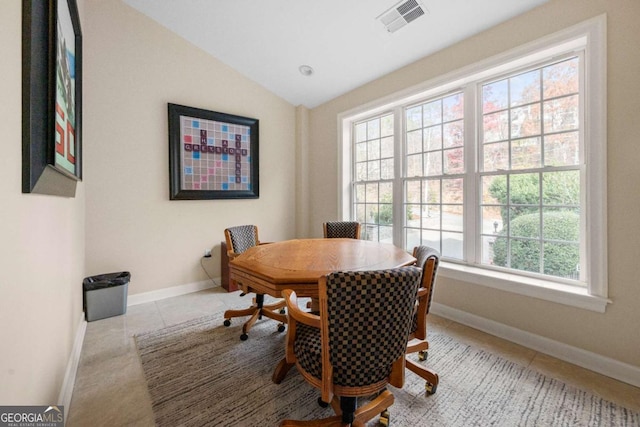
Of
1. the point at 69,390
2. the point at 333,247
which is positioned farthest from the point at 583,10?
the point at 69,390

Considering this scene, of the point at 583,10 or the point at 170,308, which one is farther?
the point at 170,308

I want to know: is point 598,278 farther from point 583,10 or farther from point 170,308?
point 170,308

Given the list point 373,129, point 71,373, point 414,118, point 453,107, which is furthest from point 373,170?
point 71,373

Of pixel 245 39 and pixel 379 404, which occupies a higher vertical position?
pixel 245 39

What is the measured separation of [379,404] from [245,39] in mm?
3731

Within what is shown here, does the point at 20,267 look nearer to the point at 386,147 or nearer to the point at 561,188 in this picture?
the point at 561,188

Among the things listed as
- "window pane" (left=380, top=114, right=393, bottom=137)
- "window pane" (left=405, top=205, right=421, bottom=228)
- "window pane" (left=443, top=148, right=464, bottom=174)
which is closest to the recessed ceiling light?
"window pane" (left=380, top=114, right=393, bottom=137)

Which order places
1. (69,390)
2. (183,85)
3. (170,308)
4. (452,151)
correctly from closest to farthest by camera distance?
(69,390)
(452,151)
(170,308)
(183,85)

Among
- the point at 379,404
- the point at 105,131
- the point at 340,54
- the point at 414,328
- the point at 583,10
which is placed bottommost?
the point at 379,404

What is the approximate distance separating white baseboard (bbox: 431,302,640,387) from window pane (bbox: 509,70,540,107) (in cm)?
197

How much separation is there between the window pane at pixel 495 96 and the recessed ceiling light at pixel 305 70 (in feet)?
6.70

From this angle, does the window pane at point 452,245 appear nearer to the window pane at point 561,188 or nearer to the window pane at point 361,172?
the window pane at point 561,188

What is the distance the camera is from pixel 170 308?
3012 millimetres

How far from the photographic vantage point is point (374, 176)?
12.1ft
